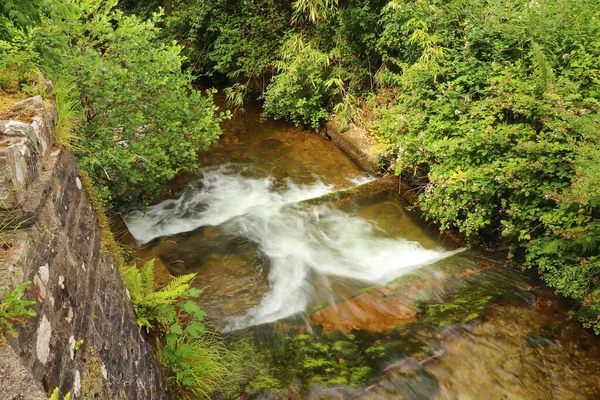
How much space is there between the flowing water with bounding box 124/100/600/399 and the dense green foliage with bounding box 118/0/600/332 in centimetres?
53

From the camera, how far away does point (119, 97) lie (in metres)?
5.01

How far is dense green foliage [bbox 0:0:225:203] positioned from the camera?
14.6 feet

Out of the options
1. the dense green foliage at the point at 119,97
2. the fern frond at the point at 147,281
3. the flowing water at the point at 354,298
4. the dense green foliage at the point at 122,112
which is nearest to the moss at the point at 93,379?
the dense green foliage at the point at 122,112

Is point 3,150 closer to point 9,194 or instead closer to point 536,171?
point 9,194

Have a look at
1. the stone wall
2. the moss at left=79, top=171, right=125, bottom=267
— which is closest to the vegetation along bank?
the moss at left=79, top=171, right=125, bottom=267

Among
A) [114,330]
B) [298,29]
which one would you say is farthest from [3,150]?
[298,29]

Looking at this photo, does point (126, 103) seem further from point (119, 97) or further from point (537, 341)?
point (537, 341)

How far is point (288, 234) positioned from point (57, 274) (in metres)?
4.56

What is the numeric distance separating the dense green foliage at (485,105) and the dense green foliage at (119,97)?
3.35m

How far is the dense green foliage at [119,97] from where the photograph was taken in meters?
4.45

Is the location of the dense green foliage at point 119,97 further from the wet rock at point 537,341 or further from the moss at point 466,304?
the wet rock at point 537,341

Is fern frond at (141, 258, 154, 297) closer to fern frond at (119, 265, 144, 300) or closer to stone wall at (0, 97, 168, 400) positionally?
fern frond at (119, 265, 144, 300)

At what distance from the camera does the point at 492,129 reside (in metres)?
5.38

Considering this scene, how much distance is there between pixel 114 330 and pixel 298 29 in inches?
354
